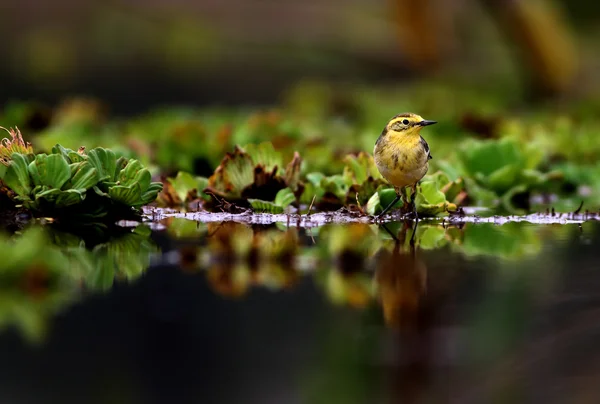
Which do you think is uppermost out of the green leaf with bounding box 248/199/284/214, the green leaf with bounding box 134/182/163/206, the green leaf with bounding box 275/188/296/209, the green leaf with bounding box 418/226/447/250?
the green leaf with bounding box 134/182/163/206

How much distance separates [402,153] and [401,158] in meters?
0.02

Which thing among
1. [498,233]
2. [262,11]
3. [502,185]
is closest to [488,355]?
[498,233]

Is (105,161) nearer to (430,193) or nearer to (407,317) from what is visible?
(430,193)

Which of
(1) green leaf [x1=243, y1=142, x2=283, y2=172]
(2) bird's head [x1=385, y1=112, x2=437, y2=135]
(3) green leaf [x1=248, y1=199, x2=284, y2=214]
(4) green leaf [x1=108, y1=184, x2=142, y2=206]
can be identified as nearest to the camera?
(4) green leaf [x1=108, y1=184, x2=142, y2=206]

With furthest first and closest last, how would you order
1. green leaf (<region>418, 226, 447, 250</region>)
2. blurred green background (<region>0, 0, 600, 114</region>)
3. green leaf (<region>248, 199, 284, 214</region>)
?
1. blurred green background (<region>0, 0, 600, 114</region>)
2. green leaf (<region>248, 199, 284, 214</region>)
3. green leaf (<region>418, 226, 447, 250</region>)

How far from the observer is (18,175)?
14.0ft

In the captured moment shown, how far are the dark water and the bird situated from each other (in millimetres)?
451

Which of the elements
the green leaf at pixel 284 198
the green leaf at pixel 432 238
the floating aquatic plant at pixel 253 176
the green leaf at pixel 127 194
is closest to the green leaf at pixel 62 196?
the green leaf at pixel 127 194

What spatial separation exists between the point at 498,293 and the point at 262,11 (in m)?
19.5

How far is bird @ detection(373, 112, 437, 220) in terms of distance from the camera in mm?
4562

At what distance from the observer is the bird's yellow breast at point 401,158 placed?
4559mm

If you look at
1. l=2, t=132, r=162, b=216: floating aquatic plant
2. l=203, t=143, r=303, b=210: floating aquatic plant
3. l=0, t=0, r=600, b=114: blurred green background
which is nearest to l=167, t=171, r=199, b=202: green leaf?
l=203, t=143, r=303, b=210: floating aquatic plant

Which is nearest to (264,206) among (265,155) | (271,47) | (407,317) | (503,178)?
(265,155)

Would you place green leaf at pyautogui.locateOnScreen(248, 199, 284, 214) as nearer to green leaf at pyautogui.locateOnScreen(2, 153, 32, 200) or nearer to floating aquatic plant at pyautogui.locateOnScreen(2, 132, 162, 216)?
floating aquatic plant at pyautogui.locateOnScreen(2, 132, 162, 216)
